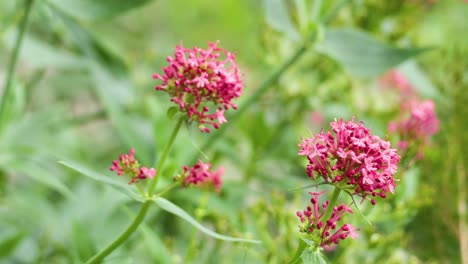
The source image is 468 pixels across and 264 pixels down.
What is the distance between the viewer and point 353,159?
58 cm

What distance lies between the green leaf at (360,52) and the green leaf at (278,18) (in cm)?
6

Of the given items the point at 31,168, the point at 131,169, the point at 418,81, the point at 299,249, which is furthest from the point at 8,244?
the point at 418,81

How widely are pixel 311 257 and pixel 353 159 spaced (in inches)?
3.9

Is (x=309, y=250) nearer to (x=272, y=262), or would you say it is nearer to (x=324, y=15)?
(x=272, y=262)

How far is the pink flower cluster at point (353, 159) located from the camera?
59cm

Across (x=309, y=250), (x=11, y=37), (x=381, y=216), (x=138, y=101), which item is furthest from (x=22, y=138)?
(x=309, y=250)

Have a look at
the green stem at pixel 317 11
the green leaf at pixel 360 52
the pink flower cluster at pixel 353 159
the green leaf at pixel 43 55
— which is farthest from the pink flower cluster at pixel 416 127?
the green leaf at pixel 43 55

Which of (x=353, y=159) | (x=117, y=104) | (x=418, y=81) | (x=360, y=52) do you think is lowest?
(x=353, y=159)

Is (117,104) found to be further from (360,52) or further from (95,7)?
(360,52)

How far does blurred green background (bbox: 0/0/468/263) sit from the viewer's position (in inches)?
40.5

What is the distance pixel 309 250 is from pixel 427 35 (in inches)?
71.7

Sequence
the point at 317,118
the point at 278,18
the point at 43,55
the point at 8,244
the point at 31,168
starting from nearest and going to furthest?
the point at 8,244
the point at 31,168
the point at 278,18
the point at 43,55
the point at 317,118

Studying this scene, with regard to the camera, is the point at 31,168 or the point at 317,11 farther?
the point at 317,11

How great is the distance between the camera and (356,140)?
0.60 metres
